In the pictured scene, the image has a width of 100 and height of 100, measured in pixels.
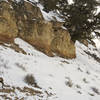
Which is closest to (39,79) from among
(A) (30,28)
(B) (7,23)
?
(B) (7,23)

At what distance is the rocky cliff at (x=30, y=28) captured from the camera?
55.8 ft

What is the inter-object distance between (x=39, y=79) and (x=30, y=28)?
21.1 ft

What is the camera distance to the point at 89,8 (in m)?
24.8

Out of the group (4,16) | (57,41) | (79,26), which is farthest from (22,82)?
(79,26)

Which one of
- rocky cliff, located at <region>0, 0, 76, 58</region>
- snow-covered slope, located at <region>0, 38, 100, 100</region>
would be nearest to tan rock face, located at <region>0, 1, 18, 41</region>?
rocky cliff, located at <region>0, 0, 76, 58</region>

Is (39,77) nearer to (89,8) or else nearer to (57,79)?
(57,79)

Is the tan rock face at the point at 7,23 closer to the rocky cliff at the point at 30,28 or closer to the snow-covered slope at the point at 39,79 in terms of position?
the rocky cliff at the point at 30,28

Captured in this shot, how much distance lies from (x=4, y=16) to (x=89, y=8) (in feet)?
32.9

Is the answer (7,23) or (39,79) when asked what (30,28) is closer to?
(7,23)

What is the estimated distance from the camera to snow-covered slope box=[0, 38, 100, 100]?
1176cm

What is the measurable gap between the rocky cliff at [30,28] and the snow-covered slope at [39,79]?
0.81m

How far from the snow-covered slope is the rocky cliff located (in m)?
0.81

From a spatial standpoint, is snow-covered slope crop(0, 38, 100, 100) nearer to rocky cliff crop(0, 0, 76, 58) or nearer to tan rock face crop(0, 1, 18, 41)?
tan rock face crop(0, 1, 18, 41)

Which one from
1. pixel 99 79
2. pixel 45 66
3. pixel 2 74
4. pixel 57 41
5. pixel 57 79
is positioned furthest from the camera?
pixel 57 41
